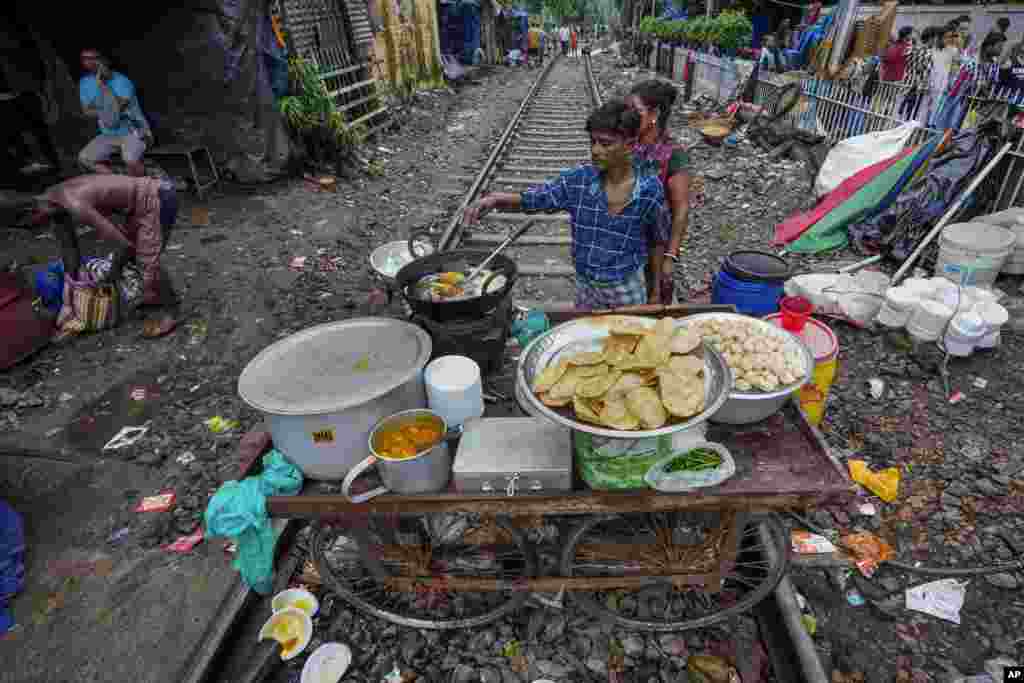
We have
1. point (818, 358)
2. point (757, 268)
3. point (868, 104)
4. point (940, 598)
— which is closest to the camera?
point (940, 598)

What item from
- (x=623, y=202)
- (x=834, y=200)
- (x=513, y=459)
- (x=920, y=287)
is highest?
(x=623, y=202)

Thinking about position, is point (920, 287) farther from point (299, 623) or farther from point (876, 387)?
point (299, 623)

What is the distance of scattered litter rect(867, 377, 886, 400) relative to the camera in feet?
15.3

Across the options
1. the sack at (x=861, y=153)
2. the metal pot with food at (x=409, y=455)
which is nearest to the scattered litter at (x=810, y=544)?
the metal pot with food at (x=409, y=455)

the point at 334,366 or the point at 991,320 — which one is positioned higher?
the point at 334,366

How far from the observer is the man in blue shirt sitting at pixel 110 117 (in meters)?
7.89

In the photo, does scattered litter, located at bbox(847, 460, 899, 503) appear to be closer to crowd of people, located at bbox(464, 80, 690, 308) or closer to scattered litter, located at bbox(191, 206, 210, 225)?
crowd of people, located at bbox(464, 80, 690, 308)

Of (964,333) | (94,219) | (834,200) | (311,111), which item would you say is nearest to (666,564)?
(964,333)

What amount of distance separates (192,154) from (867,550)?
11524 mm

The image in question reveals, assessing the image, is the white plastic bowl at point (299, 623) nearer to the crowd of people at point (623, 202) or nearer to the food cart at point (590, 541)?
the food cart at point (590, 541)

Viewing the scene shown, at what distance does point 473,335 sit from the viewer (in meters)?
2.67

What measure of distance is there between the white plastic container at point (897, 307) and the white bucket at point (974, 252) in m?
0.89

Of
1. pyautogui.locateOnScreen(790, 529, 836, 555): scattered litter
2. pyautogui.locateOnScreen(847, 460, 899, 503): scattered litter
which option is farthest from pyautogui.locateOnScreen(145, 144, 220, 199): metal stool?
pyautogui.locateOnScreen(847, 460, 899, 503): scattered litter

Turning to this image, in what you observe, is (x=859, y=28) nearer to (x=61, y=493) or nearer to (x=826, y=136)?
(x=826, y=136)
